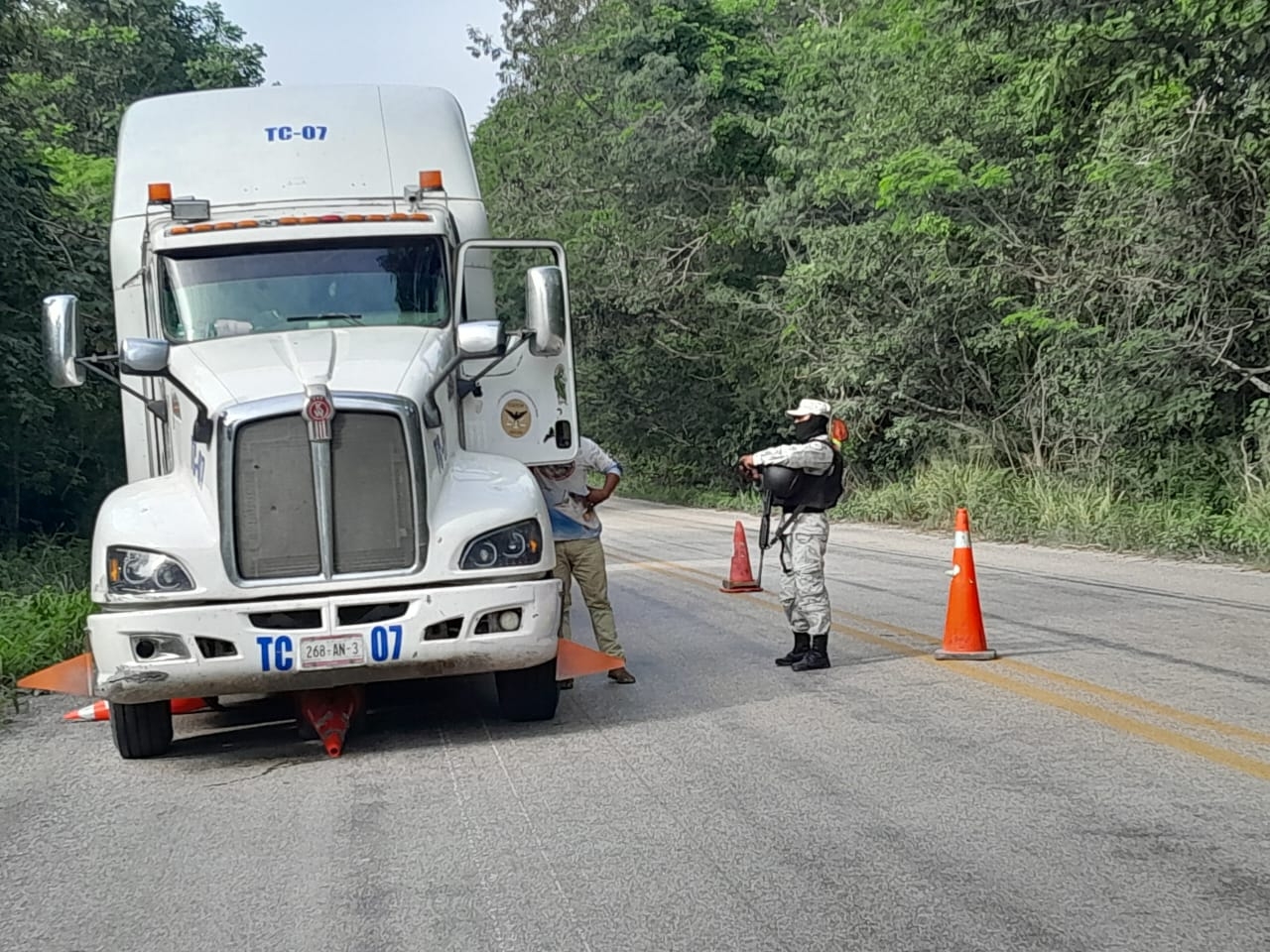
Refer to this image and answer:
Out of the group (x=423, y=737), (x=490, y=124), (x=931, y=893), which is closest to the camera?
(x=931, y=893)

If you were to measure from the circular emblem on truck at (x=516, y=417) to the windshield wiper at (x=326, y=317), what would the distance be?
1.06 m

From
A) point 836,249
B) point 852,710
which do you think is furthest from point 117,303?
point 836,249

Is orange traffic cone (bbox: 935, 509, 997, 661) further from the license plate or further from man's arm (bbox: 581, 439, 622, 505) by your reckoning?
the license plate

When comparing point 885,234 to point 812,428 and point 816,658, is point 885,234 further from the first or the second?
point 816,658

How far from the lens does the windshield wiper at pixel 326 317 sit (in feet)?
28.7

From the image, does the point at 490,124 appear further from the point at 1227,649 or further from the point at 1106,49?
the point at 1227,649

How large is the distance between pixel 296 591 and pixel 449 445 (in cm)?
139

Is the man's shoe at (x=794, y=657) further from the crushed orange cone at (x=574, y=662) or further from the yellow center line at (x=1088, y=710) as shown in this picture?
the crushed orange cone at (x=574, y=662)

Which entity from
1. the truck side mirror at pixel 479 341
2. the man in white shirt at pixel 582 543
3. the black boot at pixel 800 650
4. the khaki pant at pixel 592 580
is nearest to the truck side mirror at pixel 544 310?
the truck side mirror at pixel 479 341

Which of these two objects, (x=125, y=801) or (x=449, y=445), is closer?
(x=125, y=801)

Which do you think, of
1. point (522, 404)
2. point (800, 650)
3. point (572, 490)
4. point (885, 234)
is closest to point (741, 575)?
point (800, 650)

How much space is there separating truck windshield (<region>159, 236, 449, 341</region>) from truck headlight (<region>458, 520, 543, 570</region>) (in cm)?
173

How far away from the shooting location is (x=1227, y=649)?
9859mm

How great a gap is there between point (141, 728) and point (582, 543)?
3.00 m
